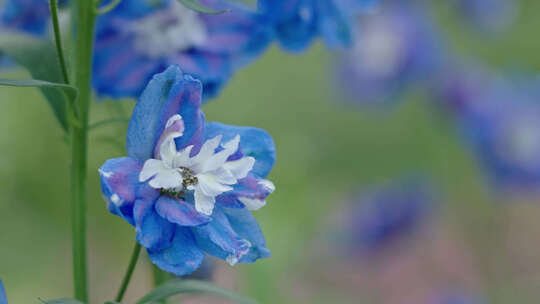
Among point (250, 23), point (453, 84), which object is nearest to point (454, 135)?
point (453, 84)

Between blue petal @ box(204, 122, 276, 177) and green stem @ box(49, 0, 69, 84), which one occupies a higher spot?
blue petal @ box(204, 122, 276, 177)

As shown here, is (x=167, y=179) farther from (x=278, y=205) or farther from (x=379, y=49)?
(x=379, y=49)

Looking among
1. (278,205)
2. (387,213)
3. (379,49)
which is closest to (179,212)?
(278,205)

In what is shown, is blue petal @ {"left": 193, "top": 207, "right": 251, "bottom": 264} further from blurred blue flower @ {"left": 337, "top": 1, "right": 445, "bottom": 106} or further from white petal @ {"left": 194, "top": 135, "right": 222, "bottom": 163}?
blurred blue flower @ {"left": 337, "top": 1, "right": 445, "bottom": 106}

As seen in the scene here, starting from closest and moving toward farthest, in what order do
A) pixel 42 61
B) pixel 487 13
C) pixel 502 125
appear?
pixel 42 61 → pixel 502 125 → pixel 487 13

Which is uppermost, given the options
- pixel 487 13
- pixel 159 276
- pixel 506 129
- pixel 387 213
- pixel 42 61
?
pixel 487 13

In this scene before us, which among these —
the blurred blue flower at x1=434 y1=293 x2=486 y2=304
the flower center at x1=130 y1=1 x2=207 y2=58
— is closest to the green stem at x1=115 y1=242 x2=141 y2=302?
the flower center at x1=130 y1=1 x2=207 y2=58
